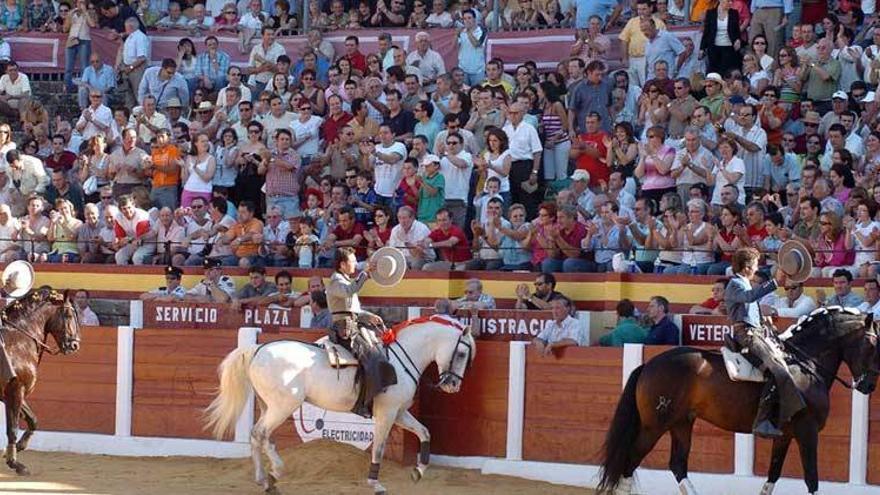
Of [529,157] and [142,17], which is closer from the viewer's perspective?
[529,157]

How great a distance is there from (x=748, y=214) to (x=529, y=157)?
309cm

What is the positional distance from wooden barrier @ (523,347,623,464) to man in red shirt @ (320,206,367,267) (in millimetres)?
2907

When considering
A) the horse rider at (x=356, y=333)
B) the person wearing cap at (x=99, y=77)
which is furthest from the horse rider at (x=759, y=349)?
the person wearing cap at (x=99, y=77)

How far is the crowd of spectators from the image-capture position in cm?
1616

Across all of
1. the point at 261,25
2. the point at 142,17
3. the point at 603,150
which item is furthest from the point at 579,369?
the point at 142,17

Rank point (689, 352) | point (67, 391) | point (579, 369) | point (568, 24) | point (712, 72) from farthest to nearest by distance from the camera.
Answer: point (568, 24), point (712, 72), point (67, 391), point (579, 369), point (689, 352)

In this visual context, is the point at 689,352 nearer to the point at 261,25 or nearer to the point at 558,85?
the point at 558,85

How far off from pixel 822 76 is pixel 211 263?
5912mm

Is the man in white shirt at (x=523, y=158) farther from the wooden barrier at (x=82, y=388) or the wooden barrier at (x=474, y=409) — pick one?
the wooden barrier at (x=82, y=388)

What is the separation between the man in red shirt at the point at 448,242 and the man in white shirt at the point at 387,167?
1392 mm

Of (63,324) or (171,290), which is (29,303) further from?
(171,290)

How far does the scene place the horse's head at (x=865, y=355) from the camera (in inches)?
500

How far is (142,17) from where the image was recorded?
78.5 ft

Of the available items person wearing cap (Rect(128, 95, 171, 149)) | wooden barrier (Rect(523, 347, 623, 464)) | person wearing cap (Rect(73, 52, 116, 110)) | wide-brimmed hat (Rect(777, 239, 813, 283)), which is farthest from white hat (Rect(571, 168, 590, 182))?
person wearing cap (Rect(73, 52, 116, 110))
